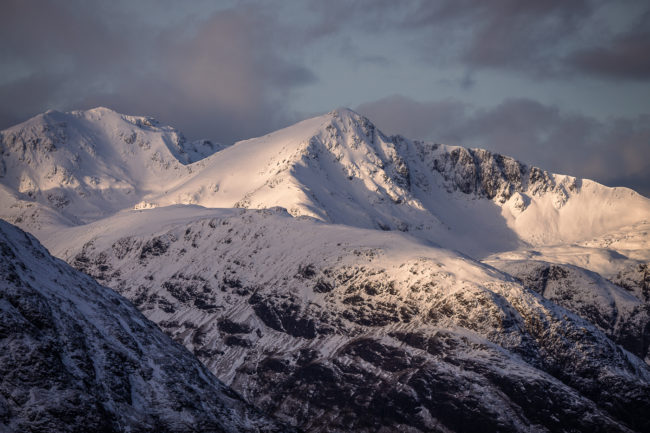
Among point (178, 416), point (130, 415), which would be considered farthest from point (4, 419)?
point (178, 416)

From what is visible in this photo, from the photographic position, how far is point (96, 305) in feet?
610

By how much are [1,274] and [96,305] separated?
1321 inches

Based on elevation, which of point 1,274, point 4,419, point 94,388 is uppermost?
point 1,274

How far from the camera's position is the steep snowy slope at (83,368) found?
13850cm

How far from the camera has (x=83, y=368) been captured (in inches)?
6068

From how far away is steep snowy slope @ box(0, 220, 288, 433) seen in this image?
138 metres

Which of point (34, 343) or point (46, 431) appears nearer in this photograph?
point (46, 431)

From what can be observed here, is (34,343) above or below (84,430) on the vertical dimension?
above

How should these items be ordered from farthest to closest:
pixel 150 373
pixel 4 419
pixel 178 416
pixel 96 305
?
pixel 96 305 < pixel 150 373 < pixel 178 416 < pixel 4 419

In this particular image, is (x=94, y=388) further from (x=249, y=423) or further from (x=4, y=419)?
(x=249, y=423)

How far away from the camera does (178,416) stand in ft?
530

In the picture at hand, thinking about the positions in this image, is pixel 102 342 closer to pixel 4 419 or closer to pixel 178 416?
pixel 178 416

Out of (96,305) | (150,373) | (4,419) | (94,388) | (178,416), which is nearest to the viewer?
(4,419)

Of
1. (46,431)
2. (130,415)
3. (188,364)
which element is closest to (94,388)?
(130,415)
